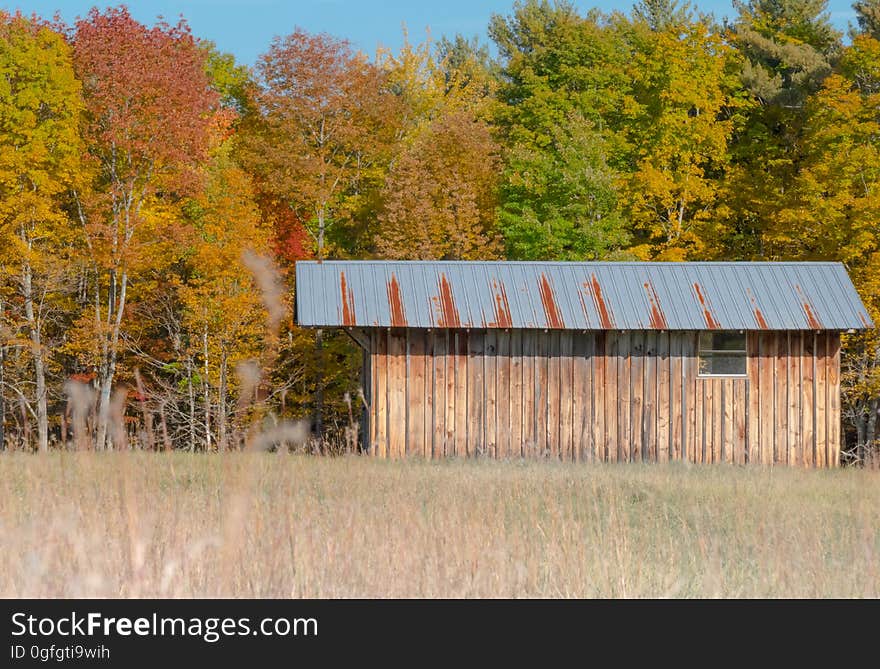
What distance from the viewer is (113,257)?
1217 inches

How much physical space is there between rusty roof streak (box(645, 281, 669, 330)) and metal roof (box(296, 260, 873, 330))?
2 cm

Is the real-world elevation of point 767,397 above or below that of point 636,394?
below

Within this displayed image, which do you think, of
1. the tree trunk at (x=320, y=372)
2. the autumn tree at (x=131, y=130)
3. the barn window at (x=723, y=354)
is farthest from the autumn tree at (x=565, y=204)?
the barn window at (x=723, y=354)

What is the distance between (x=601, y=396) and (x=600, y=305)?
1756mm

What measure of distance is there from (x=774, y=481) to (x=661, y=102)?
78.4 ft

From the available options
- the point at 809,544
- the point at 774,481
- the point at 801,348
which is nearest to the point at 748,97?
the point at 801,348

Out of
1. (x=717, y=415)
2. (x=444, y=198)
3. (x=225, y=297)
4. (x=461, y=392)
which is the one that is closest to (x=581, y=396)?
(x=461, y=392)

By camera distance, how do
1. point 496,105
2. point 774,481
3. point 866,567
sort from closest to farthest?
point 866,567
point 774,481
point 496,105

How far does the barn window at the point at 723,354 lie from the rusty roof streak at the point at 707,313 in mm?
689

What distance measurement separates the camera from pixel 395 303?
21.2 meters

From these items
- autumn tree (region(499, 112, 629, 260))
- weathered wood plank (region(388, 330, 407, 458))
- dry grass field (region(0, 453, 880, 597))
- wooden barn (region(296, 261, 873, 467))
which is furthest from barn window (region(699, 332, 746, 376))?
autumn tree (region(499, 112, 629, 260))

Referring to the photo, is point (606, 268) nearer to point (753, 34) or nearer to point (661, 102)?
point (661, 102)

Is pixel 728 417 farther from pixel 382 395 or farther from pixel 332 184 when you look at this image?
pixel 332 184
